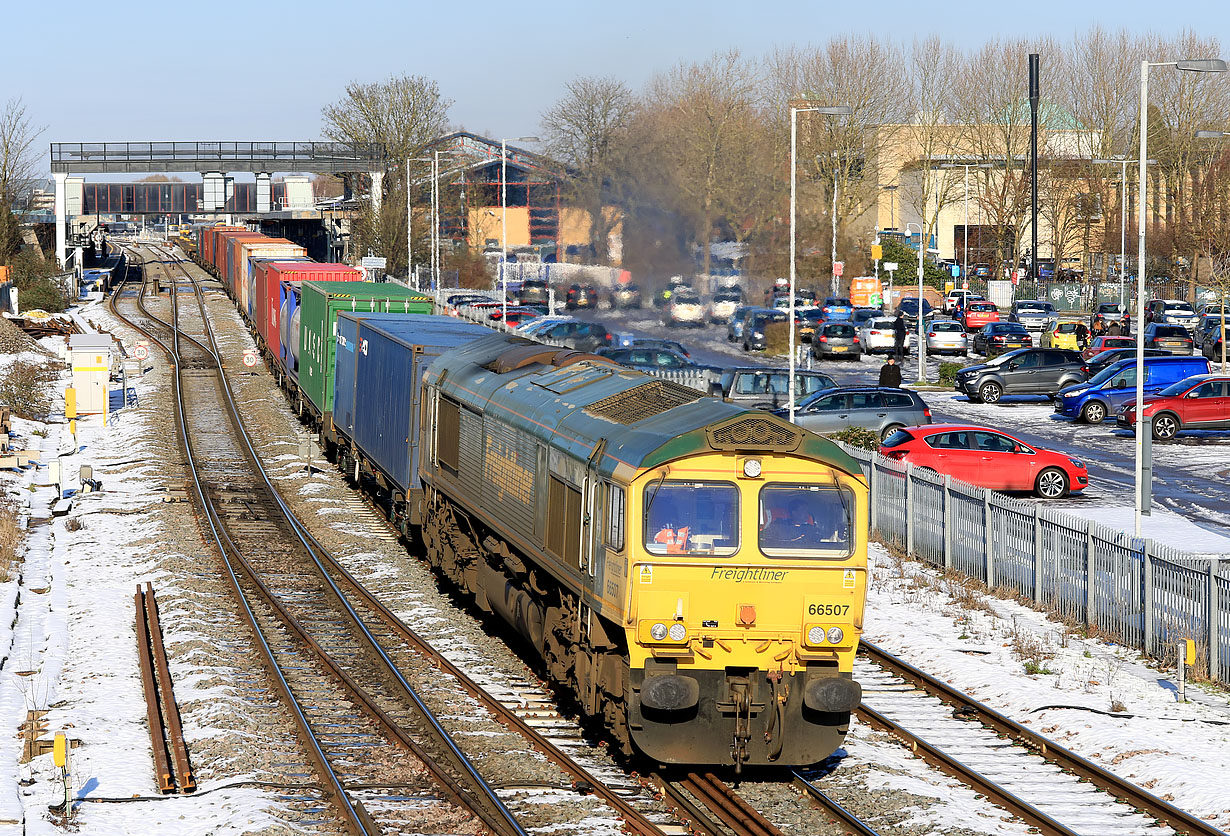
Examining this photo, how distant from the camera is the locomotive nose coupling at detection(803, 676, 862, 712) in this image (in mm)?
12133

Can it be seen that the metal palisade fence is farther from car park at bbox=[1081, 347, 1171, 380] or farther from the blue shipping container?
car park at bbox=[1081, 347, 1171, 380]

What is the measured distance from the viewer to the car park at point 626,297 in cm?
4609

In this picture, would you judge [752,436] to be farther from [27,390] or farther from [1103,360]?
[27,390]

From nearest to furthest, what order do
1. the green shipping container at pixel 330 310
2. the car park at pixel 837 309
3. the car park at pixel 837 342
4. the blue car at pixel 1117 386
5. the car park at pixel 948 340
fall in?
the green shipping container at pixel 330 310 < the blue car at pixel 1117 386 < the car park at pixel 837 342 < the car park at pixel 948 340 < the car park at pixel 837 309

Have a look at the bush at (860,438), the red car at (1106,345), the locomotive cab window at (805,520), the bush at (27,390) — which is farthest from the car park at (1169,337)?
the locomotive cab window at (805,520)

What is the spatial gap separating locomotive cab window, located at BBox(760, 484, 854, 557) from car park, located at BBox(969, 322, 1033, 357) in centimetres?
4364

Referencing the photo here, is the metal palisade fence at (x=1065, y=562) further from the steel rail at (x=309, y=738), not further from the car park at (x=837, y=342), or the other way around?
the car park at (x=837, y=342)

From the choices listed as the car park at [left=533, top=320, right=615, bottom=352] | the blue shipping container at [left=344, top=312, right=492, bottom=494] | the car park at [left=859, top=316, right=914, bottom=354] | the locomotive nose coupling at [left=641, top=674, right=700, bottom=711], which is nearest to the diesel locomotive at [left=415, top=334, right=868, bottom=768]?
the locomotive nose coupling at [left=641, top=674, right=700, bottom=711]

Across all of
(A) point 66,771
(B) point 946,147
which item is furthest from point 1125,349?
(B) point 946,147

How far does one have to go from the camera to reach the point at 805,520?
40.2 feet

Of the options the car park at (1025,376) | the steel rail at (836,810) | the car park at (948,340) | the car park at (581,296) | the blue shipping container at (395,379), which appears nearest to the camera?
the steel rail at (836,810)

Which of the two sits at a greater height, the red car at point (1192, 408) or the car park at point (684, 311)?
the car park at point (684, 311)

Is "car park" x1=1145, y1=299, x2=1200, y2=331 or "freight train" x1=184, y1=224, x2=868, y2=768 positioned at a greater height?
"car park" x1=1145, y1=299, x2=1200, y2=331

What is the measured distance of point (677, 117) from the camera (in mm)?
54219
